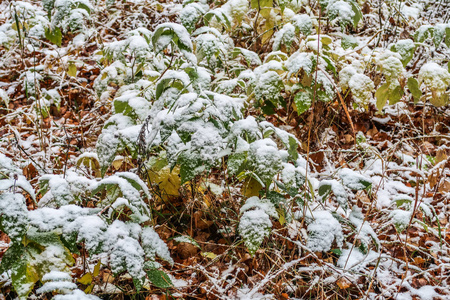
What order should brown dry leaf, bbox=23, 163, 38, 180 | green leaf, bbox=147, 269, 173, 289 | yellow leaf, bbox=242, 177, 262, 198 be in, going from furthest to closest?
1. brown dry leaf, bbox=23, 163, 38, 180
2. yellow leaf, bbox=242, 177, 262, 198
3. green leaf, bbox=147, 269, 173, 289

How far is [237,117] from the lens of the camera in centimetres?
174

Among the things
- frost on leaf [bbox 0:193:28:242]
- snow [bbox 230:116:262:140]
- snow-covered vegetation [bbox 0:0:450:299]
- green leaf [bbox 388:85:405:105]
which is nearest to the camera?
frost on leaf [bbox 0:193:28:242]

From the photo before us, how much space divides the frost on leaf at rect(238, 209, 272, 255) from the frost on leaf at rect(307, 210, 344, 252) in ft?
0.73

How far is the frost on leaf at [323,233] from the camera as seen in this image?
5.11 feet

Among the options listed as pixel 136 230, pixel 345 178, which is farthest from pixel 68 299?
pixel 345 178

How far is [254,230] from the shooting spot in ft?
5.04

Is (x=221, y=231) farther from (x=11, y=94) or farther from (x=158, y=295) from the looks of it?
(x=11, y=94)

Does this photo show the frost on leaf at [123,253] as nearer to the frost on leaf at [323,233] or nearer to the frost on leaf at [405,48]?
the frost on leaf at [323,233]

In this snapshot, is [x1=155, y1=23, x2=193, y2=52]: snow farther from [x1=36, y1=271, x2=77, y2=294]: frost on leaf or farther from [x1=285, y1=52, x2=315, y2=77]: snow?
[x1=36, y1=271, x2=77, y2=294]: frost on leaf

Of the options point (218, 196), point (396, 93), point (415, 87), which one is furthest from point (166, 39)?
point (415, 87)

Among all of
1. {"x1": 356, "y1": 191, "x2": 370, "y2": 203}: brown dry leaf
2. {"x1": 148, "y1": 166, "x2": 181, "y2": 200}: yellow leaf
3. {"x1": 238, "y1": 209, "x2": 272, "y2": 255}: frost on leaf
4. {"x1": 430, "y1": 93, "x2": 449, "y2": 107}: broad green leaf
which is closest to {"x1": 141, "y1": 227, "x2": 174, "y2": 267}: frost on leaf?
{"x1": 238, "y1": 209, "x2": 272, "y2": 255}: frost on leaf

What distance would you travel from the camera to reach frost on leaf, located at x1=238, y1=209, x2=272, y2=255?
60.2 inches

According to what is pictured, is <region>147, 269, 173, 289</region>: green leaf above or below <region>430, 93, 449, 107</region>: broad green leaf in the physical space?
below

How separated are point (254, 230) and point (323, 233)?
0.33 metres
